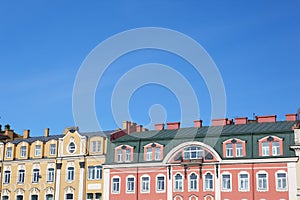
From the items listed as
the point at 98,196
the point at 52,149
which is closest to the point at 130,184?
the point at 98,196

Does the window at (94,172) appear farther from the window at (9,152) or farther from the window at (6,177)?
the window at (9,152)

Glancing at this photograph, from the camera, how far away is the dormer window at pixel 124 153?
63531 millimetres

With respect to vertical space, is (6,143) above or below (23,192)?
above

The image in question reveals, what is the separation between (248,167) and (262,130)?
15.2 feet

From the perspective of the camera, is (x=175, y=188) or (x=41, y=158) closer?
(x=175, y=188)

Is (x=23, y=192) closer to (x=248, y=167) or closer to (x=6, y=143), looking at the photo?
(x=6, y=143)

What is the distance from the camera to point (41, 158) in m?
69.3

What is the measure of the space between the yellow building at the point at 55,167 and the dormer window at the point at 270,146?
20531 millimetres

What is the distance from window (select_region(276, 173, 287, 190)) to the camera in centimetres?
5469

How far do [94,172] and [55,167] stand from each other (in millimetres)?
6129

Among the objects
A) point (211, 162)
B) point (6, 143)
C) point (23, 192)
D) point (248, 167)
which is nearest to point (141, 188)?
point (211, 162)

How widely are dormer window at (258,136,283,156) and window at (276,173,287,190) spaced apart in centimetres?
229

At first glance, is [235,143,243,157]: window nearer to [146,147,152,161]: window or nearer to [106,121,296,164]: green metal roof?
[106,121,296,164]: green metal roof

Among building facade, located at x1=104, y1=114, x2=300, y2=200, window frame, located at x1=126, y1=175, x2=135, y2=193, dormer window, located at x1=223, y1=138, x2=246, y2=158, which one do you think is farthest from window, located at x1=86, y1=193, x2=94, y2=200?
dormer window, located at x1=223, y1=138, x2=246, y2=158
